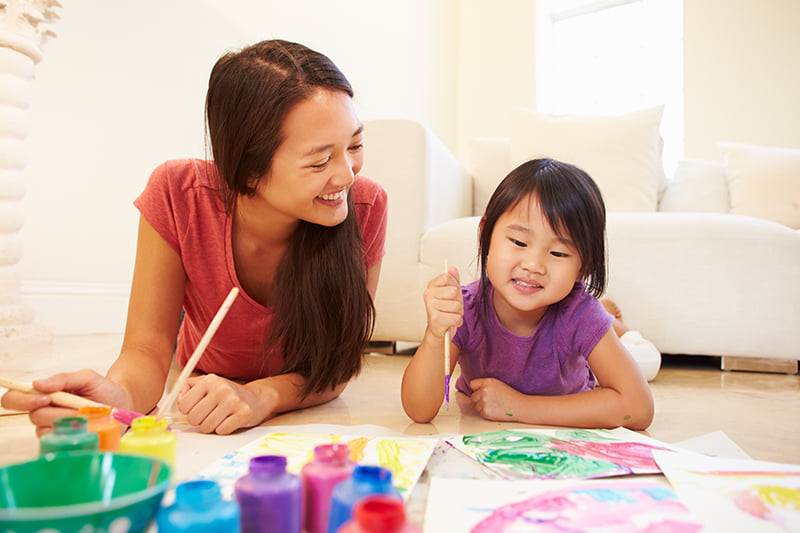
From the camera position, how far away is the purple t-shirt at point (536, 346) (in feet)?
3.36

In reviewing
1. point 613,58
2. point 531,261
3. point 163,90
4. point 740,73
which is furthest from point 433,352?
point 613,58

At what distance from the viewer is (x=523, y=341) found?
1.04 metres

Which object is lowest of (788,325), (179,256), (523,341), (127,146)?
(788,325)

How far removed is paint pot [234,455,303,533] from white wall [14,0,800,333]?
210 cm

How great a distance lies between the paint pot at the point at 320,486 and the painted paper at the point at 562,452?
0.27m

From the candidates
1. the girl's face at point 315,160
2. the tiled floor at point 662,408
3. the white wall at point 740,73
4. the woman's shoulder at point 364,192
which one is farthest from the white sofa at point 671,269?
the white wall at point 740,73

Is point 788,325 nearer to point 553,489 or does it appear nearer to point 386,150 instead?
point 386,150

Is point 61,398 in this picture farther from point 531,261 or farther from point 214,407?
point 531,261

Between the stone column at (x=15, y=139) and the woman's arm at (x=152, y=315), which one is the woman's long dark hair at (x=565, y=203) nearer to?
the woman's arm at (x=152, y=315)

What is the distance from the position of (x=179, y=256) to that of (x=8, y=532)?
72 centimetres

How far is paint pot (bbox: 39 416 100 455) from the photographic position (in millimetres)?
499

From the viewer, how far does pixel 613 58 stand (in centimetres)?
409

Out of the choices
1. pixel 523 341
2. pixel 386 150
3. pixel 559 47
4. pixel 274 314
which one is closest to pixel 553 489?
pixel 523 341

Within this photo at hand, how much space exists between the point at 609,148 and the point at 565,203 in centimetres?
134
